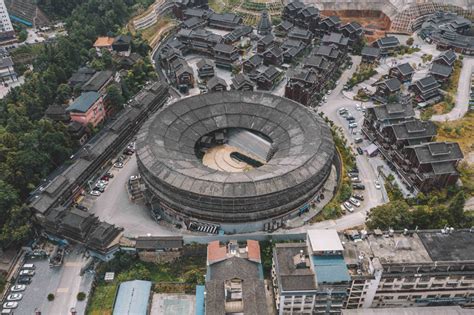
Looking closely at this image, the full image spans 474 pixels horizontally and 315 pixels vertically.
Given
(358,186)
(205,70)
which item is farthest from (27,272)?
(205,70)

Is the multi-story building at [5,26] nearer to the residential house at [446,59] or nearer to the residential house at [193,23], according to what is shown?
the residential house at [193,23]

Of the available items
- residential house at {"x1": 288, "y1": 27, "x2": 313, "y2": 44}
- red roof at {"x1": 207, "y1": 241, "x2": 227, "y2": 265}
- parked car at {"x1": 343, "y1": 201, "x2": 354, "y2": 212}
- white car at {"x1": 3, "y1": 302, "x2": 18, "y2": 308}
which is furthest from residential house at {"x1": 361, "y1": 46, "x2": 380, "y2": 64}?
white car at {"x1": 3, "y1": 302, "x2": 18, "y2": 308}

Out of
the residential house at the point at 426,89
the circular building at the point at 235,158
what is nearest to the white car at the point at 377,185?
the circular building at the point at 235,158

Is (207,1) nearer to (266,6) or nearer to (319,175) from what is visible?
(266,6)

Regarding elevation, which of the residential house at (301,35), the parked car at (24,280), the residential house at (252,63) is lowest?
the parked car at (24,280)

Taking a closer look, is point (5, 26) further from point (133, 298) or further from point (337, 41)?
point (133, 298)

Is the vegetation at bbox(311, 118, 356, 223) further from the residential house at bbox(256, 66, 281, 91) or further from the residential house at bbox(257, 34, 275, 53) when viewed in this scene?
the residential house at bbox(257, 34, 275, 53)

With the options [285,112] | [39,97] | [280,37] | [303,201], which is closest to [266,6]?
[280,37]
